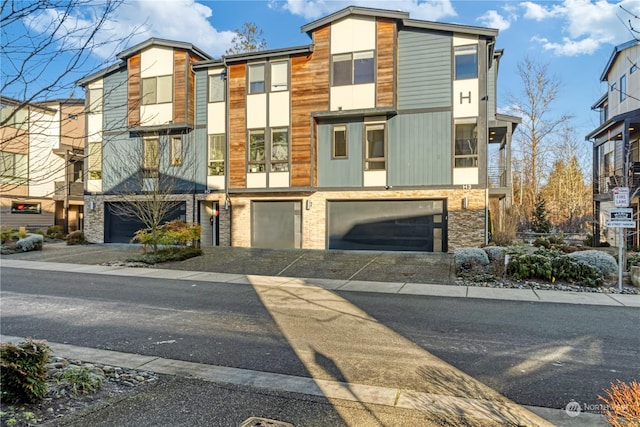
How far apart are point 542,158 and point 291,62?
80.9ft

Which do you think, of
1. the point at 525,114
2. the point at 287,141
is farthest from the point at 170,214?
the point at 525,114

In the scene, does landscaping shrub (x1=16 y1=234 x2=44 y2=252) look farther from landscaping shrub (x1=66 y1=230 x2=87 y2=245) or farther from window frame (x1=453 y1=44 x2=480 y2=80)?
window frame (x1=453 y1=44 x2=480 y2=80)

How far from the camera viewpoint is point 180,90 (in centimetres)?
1964

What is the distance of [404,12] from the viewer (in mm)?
16312

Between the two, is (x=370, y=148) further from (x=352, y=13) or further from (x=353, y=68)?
(x=352, y=13)

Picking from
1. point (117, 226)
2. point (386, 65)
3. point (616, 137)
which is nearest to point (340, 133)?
point (386, 65)

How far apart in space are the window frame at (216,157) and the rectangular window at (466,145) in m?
10.8

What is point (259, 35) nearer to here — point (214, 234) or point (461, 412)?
point (214, 234)

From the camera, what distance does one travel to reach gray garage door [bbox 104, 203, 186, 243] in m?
21.3

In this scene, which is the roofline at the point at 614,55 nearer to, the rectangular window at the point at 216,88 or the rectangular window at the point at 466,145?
the rectangular window at the point at 466,145

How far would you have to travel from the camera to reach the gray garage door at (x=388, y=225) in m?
16.5

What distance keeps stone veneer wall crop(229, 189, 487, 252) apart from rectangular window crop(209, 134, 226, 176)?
1.72 m
